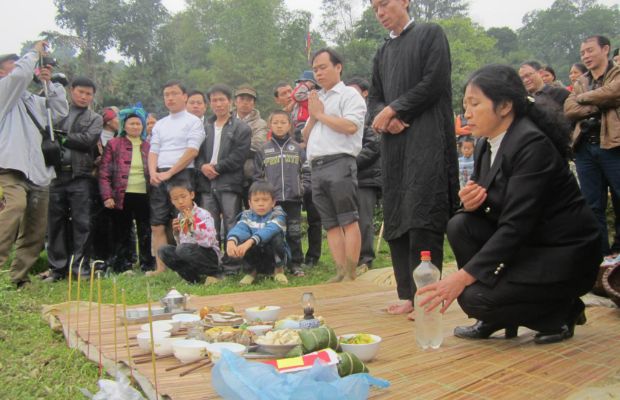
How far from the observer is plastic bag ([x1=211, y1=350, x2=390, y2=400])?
6.22ft

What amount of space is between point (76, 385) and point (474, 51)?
5334 cm

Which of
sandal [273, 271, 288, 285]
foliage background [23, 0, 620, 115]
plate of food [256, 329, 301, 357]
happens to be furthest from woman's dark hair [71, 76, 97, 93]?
foliage background [23, 0, 620, 115]

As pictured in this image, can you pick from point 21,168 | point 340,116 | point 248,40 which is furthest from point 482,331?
point 248,40

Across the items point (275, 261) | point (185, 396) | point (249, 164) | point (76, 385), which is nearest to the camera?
point (185, 396)

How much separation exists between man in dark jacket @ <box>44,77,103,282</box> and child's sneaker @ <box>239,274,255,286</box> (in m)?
1.66

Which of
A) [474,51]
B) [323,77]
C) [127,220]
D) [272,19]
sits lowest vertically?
[127,220]

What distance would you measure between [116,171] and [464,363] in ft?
15.4

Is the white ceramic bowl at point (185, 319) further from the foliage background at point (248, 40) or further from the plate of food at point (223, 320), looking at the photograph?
the foliage background at point (248, 40)

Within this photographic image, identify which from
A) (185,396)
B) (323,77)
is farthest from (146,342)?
(323,77)

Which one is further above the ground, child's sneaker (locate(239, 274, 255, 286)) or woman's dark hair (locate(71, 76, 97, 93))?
woman's dark hair (locate(71, 76, 97, 93))

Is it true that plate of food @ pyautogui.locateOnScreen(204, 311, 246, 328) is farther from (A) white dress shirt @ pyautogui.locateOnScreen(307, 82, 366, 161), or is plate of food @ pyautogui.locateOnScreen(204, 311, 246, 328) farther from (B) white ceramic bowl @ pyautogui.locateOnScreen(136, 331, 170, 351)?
(A) white dress shirt @ pyautogui.locateOnScreen(307, 82, 366, 161)

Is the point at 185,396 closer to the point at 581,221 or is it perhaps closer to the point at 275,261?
the point at 581,221

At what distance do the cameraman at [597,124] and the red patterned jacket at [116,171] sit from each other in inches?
170

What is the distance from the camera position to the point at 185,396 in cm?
213
